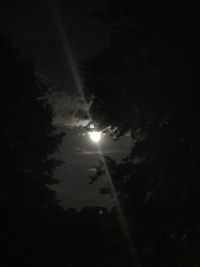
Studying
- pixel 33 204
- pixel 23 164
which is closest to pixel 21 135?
pixel 23 164

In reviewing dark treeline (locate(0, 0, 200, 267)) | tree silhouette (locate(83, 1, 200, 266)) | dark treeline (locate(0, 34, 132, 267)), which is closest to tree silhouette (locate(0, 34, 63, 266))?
dark treeline (locate(0, 34, 132, 267))

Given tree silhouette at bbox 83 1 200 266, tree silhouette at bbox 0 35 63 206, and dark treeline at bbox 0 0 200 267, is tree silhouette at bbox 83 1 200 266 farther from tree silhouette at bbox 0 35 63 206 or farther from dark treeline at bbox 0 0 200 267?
tree silhouette at bbox 0 35 63 206

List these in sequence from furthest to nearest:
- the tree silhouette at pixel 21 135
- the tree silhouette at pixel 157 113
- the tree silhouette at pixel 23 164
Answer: the tree silhouette at pixel 21 135, the tree silhouette at pixel 23 164, the tree silhouette at pixel 157 113

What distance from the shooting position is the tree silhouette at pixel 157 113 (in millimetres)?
9906

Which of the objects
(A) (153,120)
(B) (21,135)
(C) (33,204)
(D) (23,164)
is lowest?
(A) (153,120)

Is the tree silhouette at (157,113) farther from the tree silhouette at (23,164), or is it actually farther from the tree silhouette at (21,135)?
the tree silhouette at (21,135)

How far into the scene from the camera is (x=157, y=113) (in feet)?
33.5

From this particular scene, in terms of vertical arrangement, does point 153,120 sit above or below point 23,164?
below

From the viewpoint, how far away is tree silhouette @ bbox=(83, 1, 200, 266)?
9906 mm

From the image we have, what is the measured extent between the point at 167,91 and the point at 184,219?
133 inches

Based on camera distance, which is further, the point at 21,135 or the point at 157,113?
the point at 21,135

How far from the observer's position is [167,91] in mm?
10023

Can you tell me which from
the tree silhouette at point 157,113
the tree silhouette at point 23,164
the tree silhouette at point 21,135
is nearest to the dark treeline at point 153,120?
the tree silhouette at point 157,113

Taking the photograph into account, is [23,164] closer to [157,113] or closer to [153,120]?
[153,120]
